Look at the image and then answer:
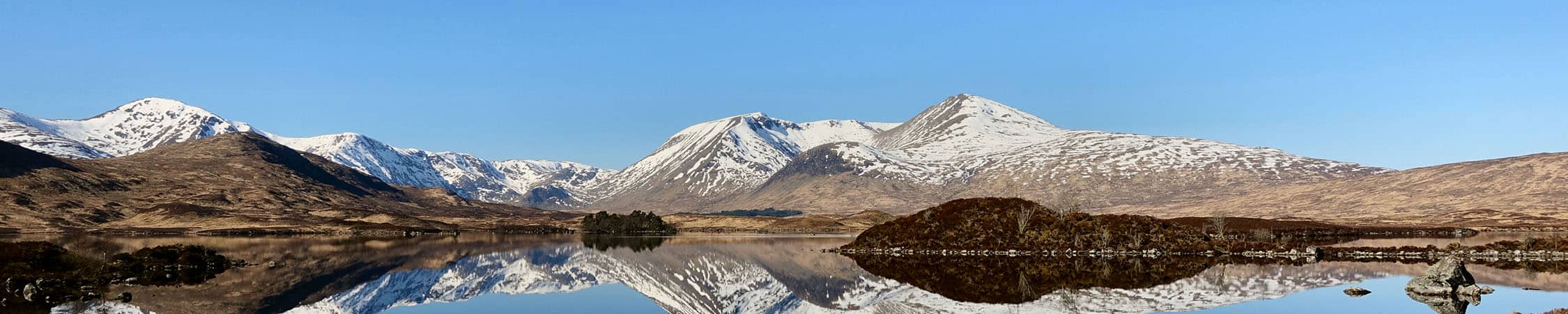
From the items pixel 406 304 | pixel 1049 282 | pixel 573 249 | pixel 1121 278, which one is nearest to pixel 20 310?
pixel 406 304

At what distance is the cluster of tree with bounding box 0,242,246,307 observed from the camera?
56.2m

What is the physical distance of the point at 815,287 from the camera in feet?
220

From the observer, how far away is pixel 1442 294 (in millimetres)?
52219

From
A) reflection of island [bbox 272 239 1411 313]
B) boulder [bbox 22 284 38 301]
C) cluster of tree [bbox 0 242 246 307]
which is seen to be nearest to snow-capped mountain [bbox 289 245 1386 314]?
reflection of island [bbox 272 239 1411 313]

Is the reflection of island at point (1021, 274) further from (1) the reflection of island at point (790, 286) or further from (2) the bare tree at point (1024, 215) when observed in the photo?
(2) the bare tree at point (1024, 215)

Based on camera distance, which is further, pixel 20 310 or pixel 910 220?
pixel 910 220

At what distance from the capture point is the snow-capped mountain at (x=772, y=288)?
52094 mm

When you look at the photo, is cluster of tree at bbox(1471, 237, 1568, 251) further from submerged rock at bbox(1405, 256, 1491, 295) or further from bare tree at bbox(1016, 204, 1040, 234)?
submerged rock at bbox(1405, 256, 1491, 295)

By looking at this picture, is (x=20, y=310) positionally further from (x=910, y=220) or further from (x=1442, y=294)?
(x=910, y=220)

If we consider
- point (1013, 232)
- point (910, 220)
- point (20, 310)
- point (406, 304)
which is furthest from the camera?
point (910, 220)

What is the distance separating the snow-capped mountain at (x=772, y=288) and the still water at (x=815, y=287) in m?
0.17

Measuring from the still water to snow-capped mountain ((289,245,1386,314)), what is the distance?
17cm

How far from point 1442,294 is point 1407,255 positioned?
145ft

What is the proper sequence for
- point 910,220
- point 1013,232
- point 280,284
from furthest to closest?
point 910,220
point 1013,232
point 280,284
